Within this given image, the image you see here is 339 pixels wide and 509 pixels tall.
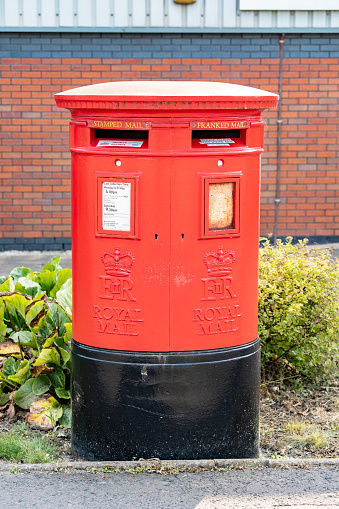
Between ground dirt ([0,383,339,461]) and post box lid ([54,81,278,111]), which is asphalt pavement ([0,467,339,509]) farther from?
post box lid ([54,81,278,111])

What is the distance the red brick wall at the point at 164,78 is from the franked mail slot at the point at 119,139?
564 cm

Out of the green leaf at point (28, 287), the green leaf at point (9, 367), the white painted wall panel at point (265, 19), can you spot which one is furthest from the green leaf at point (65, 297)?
the white painted wall panel at point (265, 19)

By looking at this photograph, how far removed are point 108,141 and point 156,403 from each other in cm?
129

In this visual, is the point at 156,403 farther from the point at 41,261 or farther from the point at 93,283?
the point at 41,261

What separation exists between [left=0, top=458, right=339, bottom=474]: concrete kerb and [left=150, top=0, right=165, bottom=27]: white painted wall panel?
649 cm

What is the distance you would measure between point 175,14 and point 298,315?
5563 millimetres

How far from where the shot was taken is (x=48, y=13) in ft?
29.4

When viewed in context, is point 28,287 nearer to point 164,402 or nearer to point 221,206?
point 164,402

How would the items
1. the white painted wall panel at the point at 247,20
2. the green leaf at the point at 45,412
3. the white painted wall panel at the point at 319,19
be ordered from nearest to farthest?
the green leaf at the point at 45,412
the white painted wall panel at the point at 247,20
the white painted wall panel at the point at 319,19

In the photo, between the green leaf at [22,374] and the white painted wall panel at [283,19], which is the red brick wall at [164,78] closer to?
the white painted wall panel at [283,19]

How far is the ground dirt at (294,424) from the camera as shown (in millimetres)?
4023

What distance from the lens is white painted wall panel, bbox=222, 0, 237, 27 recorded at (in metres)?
9.00

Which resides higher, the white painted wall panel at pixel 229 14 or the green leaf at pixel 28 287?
the white painted wall panel at pixel 229 14

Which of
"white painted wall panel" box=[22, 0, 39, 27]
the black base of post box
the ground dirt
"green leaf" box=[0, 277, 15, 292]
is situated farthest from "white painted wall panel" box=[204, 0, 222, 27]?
the black base of post box
